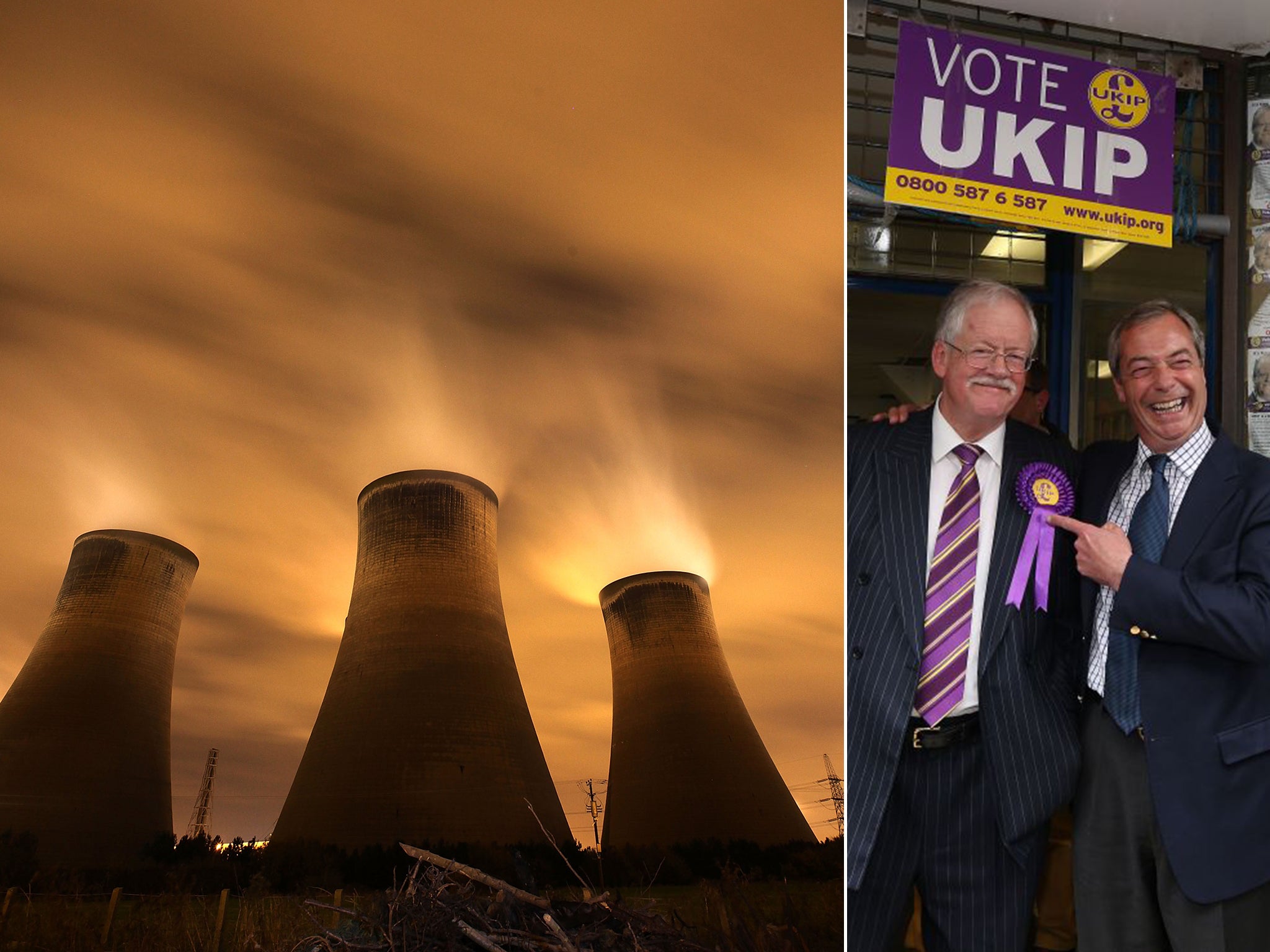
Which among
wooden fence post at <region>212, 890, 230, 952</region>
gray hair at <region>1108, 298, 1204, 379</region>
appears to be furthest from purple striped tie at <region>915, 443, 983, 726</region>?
wooden fence post at <region>212, 890, 230, 952</region>

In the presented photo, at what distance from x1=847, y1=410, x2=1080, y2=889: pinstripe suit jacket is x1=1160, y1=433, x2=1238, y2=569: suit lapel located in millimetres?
212

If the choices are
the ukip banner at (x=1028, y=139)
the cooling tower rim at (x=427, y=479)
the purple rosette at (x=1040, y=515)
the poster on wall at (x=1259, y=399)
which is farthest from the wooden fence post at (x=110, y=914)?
the poster on wall at (x=1259, y=399)

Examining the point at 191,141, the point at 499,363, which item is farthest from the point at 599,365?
the point at 191,141

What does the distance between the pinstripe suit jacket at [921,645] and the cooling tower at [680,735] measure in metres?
0.42

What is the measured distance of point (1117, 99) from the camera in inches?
104

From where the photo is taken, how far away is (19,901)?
2.01 metres

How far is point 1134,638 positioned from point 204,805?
187 centimetres

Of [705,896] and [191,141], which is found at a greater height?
[191,141]

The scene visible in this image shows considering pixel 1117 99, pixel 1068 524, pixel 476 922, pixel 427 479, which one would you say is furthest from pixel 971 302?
pixel 476 922

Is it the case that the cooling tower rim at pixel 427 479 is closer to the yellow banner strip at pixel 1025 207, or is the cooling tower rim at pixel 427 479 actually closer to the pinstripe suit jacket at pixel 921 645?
the pinstripe suit jacket at pixel 921 645

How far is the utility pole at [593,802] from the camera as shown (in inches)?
92.5

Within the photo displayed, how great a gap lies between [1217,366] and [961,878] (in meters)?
1.57

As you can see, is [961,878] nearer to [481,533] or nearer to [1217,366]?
[481,533]

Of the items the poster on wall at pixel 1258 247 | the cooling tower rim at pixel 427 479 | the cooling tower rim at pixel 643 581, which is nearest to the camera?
the cooling tower rim at pixel 427 479
